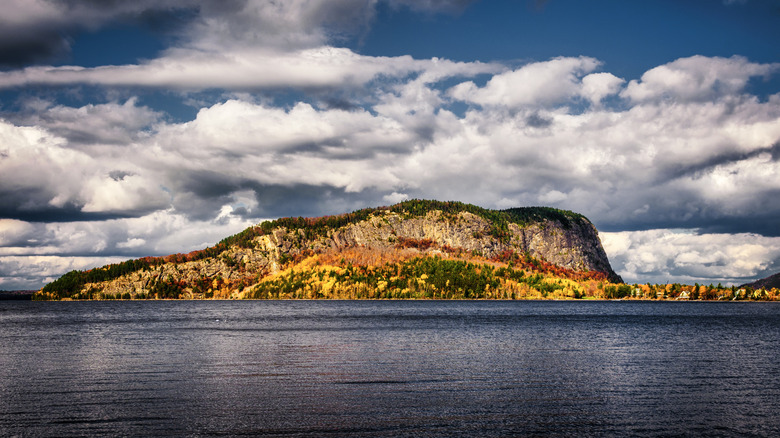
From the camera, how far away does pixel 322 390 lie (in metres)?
41.4

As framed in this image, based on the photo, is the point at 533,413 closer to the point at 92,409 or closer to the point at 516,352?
the point at 92,409

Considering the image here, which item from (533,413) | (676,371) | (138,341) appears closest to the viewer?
(533,413)

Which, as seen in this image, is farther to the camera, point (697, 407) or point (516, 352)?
point (516, 352)

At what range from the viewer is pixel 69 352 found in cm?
6850

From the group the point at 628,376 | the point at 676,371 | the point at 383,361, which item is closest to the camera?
the point at 628,376

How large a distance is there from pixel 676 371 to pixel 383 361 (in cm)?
2747

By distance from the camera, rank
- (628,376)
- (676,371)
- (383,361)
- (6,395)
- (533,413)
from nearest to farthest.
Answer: (533,413)
(6,395)
(628,376)
(676,371)
(383,361)

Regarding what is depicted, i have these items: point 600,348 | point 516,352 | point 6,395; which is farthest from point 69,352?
point 600,348

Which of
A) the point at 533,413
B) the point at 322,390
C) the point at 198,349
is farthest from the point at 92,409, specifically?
the point at 198,349

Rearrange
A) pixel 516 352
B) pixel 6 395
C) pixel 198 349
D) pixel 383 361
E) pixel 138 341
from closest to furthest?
pixel 6 395 < pixel 383 361 < pixel 516 352 < pixel 198 349 < pixel 138 341

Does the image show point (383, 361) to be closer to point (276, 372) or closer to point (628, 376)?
point (276, 372)

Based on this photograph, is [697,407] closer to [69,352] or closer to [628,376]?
[628,376]

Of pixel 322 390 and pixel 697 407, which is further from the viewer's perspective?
pixel 322 390

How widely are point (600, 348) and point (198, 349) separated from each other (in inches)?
1980
